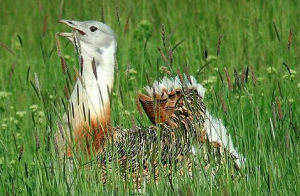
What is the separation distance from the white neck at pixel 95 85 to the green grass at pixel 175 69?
106 millimetres

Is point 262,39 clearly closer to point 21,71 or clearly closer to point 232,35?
point 232,35

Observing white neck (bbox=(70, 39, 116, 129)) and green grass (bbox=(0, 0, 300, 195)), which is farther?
white neck (bbox=(70, 39, 116, 129))

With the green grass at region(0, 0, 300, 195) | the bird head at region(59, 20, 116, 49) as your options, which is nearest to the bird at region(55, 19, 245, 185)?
the bird head at region(59, 20, 116, 49)

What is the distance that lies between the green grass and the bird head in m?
0.13

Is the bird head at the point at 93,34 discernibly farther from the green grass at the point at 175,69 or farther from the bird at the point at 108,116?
the green grass at the point at 175,69

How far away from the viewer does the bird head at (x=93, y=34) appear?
4.80m

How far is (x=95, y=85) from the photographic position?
457 cm

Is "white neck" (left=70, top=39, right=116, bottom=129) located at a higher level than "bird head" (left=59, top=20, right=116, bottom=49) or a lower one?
lower

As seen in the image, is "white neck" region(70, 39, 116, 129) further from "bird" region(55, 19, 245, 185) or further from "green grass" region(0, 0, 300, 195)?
"green grass" region(0, 0, 300, 195)

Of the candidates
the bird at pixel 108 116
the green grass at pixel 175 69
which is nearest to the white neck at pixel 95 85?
the bird at pixel 108 116

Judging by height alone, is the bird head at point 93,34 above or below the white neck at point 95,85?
above

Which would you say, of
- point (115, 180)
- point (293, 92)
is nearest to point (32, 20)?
point (293, 92)

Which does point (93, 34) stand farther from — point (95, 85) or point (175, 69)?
point (175, 69)

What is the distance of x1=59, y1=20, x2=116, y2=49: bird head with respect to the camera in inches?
189
